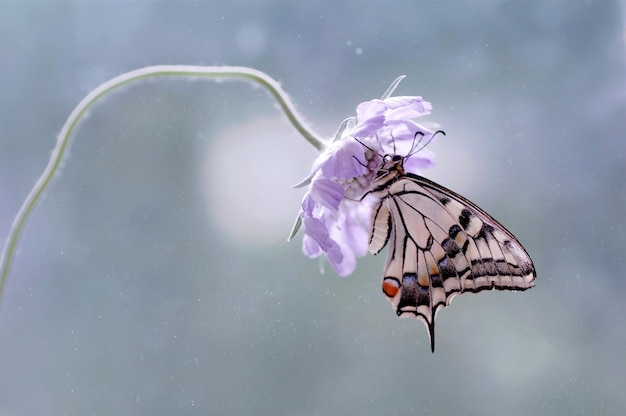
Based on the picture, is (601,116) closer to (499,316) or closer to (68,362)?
(499,316)

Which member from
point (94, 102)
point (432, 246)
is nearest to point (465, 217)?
point (432, 246)

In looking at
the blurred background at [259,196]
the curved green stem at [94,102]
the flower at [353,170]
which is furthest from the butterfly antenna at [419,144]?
the blurred background at [259,196]

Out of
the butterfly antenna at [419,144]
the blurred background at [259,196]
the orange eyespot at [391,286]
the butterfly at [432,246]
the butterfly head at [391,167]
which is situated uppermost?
the blurred background at [259,196]

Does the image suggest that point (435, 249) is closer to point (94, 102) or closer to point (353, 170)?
point (353, 170)

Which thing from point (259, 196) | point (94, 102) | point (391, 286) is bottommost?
point (391, 286)

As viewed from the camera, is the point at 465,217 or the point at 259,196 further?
the point at 259,196

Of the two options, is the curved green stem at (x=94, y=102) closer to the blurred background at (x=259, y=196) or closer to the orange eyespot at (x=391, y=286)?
the orange eyespot at (x=391, y=286)

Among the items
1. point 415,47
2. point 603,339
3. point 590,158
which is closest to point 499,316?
point 603,339

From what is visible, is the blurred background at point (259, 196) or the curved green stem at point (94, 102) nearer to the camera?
the curved green stem at point (94, 102)
